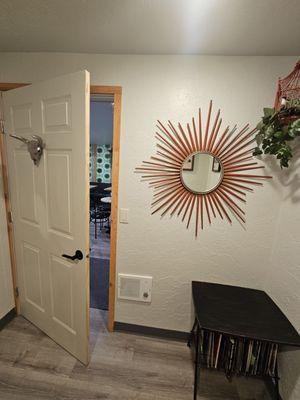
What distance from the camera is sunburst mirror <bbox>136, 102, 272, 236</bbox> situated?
135 cm

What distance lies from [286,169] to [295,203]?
0.24 m

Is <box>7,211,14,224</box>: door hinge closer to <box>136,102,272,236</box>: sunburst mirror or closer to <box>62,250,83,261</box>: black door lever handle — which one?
<box>62,250,83,261</box>: black door lever handle

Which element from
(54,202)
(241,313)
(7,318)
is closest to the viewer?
(241,313)

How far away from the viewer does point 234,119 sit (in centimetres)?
132

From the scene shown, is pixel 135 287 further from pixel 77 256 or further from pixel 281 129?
pixel 281 129

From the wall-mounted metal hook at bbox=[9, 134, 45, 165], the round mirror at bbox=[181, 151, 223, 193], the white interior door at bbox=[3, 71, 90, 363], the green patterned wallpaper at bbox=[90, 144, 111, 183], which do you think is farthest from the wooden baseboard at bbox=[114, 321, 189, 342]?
the green patterned wallpaper at bbox=[90, 144, 111, 183]

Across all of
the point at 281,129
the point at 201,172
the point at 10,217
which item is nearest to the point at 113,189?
the point at 201,172

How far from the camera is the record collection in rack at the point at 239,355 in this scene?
50.3 inches

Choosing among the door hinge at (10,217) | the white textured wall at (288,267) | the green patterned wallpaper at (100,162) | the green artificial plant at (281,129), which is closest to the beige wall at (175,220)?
the white textured wall at (288,267)

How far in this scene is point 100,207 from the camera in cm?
437

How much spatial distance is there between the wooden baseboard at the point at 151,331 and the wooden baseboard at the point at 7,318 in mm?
988

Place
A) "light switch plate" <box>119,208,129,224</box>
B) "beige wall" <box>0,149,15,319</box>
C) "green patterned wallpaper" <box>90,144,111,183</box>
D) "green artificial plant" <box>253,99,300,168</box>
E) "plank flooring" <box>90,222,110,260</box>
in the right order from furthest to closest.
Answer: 1. "green patterned wallpaper" <box>90,144,111,183</box>
2. "plank flooring" <box>90,222,110,260</box>
3. "beige wall" <box>0,149,15,319</box>
4. "light switch plate" <box>119,208,129,224</box>
5. "green artificial plant" <box>253,99,300,168</box>

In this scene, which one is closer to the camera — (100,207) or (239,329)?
(239,329)

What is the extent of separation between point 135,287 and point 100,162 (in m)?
4.77
